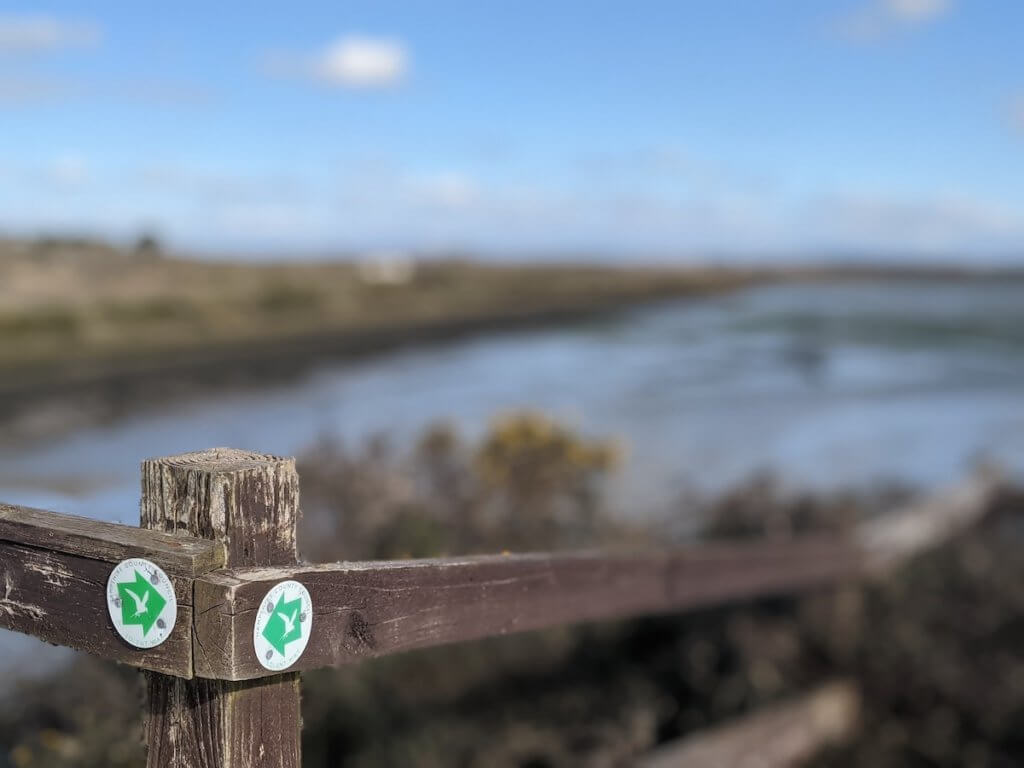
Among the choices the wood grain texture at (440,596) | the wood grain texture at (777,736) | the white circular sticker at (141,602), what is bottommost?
the wood grain texture at (777,736)

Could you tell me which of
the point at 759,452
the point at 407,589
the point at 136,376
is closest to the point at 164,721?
the point at 407,589

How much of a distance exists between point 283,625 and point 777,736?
3774mm

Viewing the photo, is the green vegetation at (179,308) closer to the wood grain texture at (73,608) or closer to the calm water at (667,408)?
the calm water at (667,408)

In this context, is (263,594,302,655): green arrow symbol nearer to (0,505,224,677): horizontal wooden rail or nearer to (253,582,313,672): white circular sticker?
(253,582,313,672): white circular sticker

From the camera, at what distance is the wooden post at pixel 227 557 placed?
158 cm

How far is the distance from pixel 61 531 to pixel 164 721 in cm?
35

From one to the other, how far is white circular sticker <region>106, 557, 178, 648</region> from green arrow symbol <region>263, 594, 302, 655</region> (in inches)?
5.7

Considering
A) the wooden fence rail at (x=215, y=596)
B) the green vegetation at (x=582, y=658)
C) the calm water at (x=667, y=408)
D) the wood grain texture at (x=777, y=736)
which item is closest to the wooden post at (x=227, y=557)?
the wooden fence rail at (x=215, y=596)

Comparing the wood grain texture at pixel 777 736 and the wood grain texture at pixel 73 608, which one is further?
the wood grain texture at pixel 777 736

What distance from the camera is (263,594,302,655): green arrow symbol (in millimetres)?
1573

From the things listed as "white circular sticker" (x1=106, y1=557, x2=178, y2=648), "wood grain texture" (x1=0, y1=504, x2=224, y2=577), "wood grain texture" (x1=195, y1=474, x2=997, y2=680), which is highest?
"wood grain texture" (x1=0, y1=504, x2=224, y2=577)

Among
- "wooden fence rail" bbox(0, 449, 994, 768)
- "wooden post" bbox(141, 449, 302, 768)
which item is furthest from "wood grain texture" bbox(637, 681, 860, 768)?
"wooden post" bbox(141, 449, 302, 768)

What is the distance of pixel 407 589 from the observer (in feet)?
6.11

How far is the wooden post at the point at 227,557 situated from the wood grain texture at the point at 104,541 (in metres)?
0.03
